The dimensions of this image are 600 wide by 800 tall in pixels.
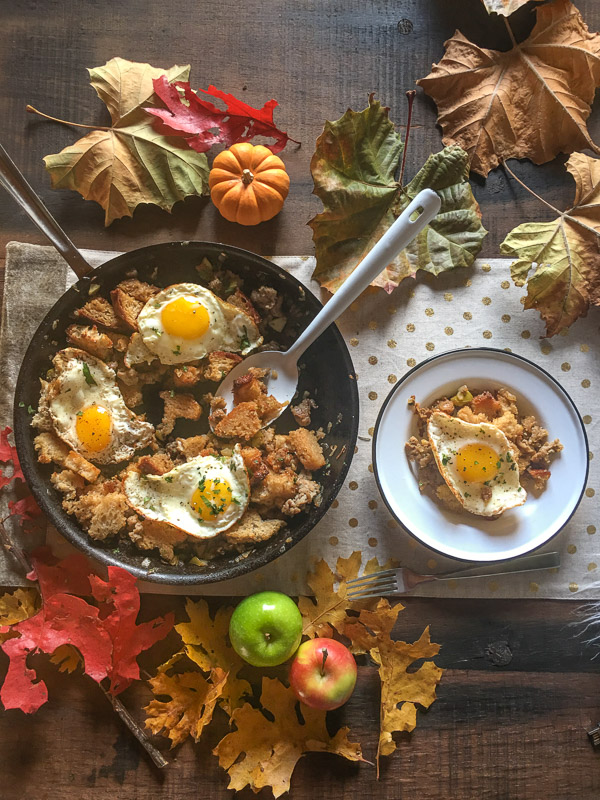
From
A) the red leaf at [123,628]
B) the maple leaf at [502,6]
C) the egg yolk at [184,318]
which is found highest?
the maple leaf at [502,6]

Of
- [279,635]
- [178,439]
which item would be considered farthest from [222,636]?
[178,439]

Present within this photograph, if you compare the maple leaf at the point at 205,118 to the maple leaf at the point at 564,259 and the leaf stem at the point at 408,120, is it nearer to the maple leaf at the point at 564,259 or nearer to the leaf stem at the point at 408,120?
the leaf stem at the point at 408,120

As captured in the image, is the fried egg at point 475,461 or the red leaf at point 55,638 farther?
the fried egg at point 475,461

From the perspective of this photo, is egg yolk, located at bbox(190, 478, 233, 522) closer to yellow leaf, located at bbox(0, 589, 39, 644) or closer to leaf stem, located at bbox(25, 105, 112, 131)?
yellow leaf, located at bbox(0, 589, 39, 644)

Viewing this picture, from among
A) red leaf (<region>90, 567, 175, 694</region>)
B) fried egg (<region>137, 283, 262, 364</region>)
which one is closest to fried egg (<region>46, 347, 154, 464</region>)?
fried egg (<region>137, 283, 262, 364</region>)

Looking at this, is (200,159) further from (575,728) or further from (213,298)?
(575,728)

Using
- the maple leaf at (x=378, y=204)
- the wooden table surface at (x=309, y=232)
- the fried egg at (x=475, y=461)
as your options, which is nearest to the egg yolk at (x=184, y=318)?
the wooden table surface at (x=309, y=232)
